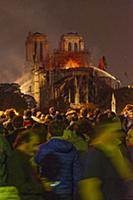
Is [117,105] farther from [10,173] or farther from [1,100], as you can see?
[10,173]

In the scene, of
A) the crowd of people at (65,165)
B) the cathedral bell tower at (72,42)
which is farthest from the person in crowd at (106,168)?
the cathedral bell tower at (72,42)

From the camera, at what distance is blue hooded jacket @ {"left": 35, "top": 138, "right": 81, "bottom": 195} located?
4809mm

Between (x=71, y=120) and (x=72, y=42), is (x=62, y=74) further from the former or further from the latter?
(x=71, y=120)

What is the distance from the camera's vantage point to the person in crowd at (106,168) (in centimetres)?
374

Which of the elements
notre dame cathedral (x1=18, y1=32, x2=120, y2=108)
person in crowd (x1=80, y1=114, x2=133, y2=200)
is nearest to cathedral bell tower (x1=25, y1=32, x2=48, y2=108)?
notre dame cathedral (x1=18, y1=32, x2=120, y2=108)

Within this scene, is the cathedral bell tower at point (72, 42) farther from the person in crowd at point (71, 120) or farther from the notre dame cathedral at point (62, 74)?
the person in crowd at point (71, 120)

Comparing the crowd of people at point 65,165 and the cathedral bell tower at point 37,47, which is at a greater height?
the cathedral bell tower at point 37,47

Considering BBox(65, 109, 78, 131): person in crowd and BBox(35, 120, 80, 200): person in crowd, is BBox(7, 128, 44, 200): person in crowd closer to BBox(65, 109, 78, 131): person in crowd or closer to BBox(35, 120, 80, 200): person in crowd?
BBox(35, 120, 80, 200): person in crowd

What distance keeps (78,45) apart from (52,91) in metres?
22.9

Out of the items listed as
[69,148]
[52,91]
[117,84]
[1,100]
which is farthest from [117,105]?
[69,148]

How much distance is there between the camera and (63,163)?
4.83 m

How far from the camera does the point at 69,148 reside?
4957 mm

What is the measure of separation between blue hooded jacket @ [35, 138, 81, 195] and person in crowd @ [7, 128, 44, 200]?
0.13 m

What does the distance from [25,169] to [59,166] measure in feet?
0.88
